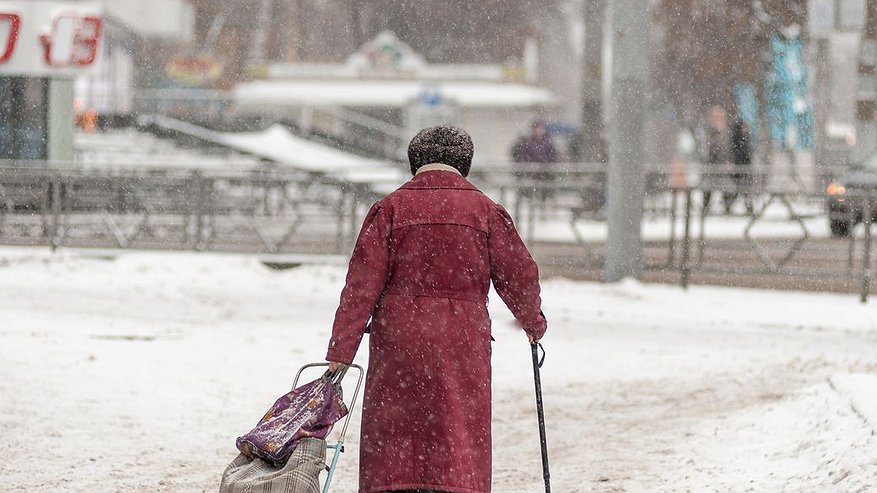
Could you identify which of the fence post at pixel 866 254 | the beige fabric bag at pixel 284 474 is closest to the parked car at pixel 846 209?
the fence post at pixel 866 254

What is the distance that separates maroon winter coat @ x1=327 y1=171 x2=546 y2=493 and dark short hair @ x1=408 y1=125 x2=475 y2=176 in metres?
0.05

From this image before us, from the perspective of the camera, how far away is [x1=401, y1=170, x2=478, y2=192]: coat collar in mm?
4969

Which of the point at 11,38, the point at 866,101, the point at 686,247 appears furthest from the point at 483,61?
the point at 686,247

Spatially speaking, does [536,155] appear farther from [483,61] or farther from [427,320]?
[483,61]

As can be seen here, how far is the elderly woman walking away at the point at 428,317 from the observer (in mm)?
4887

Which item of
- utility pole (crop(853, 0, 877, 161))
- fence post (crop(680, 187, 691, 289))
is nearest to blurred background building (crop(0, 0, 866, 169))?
utility pole (crop(853, 0, 877, 161))

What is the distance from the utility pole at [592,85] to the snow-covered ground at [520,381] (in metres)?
12.8

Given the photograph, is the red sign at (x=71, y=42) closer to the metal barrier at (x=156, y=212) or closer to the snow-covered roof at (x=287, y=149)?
the snow-covered roof at (x=287, y=149)

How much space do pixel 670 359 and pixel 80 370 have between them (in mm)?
4134

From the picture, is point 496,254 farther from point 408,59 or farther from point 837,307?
point 408,59

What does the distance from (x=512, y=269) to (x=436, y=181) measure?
14.9 inches

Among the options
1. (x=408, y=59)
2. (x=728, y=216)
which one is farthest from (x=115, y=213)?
(x=408, y=59)

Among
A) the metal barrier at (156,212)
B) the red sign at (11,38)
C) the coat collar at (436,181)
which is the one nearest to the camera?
the coat collar at (436,181)

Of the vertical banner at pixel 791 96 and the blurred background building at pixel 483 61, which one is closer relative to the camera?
the blurred background building at pixel 483 61
